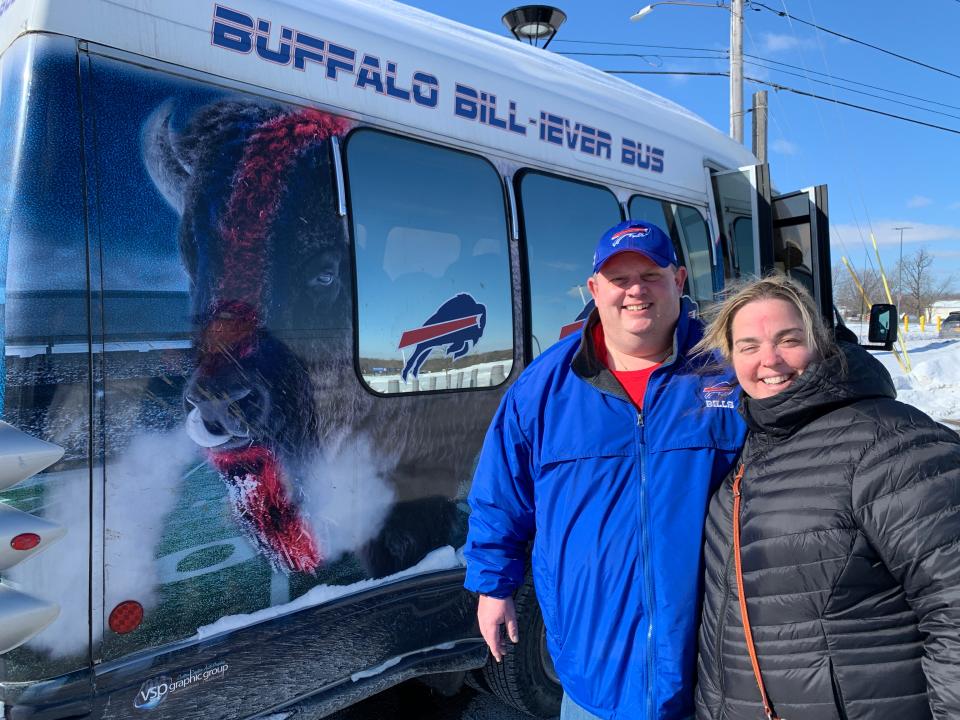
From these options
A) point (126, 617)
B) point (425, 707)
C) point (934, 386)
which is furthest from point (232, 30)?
point (934, 386)

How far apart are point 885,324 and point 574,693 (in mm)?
3591

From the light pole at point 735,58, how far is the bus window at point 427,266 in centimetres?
1122

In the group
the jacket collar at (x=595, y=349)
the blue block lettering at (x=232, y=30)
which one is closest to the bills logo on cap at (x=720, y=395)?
the jacket collar at (x=595, y=349)

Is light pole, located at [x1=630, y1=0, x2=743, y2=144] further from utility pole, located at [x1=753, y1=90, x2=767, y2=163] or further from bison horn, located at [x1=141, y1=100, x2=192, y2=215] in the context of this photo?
bison horn, located at [x1=141, y1=100, x2=192, y2=215]

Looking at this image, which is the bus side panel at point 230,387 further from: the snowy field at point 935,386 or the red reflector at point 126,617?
the snowy field at point 935,386

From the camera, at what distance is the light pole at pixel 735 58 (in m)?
12.6

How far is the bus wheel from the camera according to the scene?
2.86 metres

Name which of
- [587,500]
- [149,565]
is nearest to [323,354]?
[149,565]

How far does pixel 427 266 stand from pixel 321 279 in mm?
459

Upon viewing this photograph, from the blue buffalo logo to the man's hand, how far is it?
0.86m

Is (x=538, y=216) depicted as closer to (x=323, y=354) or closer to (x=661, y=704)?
(x=323, y=354)

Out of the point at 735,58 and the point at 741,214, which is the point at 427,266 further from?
the point at 735,58

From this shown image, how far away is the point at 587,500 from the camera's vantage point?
1.71 metres

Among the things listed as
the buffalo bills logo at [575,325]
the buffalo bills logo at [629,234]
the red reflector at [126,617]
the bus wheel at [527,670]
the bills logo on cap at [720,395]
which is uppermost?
the buffalo bills logo at [629,234]
